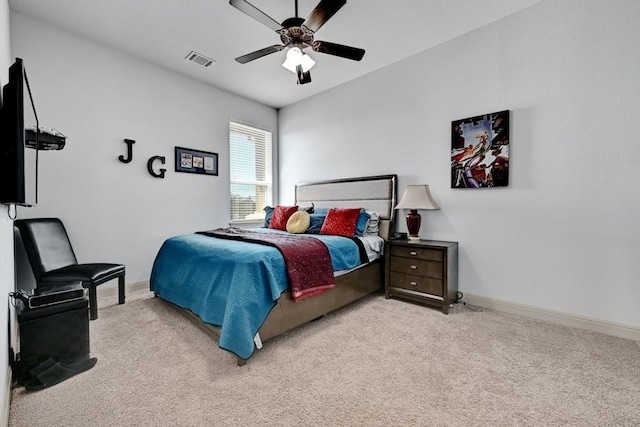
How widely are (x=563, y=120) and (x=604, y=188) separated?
66 cm

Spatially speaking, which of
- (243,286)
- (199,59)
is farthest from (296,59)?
(243,286)

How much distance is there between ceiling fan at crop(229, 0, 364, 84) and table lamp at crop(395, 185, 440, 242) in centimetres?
149

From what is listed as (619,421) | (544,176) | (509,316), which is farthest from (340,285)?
(544,176)

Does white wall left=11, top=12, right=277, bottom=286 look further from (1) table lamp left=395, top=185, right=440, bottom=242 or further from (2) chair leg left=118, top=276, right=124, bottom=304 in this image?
(1) table lamp left=395, top=185, right=440, bottom=242

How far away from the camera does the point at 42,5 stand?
102 inches

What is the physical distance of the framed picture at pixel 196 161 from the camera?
12.7 feet

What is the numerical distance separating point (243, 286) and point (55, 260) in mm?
2075

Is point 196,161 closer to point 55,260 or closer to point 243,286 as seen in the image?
point 55,260

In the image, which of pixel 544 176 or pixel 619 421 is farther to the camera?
pixel 544 176

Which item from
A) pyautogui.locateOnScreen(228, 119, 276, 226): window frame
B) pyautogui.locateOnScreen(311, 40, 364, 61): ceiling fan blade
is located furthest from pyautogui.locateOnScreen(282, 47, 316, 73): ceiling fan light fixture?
pyautogui.locateOnScreen(228, 119, 276, 226): window frame

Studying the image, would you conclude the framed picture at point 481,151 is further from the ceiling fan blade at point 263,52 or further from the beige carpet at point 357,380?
the ceiling fan blade at point 263,52

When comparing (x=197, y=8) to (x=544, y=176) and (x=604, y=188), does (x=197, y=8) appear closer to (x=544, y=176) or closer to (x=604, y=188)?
(x=544, y=176)

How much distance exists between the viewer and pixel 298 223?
3490 mm

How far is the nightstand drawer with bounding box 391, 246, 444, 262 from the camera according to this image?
109 inches
